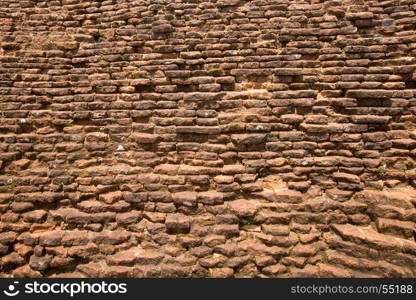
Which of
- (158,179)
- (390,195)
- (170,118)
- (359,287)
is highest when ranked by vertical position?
(170,118)

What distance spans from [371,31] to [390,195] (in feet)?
6.11

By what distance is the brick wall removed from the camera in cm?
263

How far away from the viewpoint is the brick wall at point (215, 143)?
8.63ft

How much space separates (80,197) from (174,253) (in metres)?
1.22

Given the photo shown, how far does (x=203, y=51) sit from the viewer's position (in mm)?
3125

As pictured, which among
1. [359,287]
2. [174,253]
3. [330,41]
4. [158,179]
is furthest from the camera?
[330,41]

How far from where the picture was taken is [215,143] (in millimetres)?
2945

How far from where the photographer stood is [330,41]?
10.0ft

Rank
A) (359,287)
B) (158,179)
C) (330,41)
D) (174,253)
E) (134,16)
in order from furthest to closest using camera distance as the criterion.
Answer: (134,16)
(330,41)
(158,179)
(174,253)
(359,287)

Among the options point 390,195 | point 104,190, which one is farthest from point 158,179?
point 390,195

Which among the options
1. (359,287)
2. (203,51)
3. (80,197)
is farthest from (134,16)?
(359,287)

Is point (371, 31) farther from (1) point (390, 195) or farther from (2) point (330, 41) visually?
(1) point (390, 195)

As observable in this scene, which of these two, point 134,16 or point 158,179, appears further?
point 134,16

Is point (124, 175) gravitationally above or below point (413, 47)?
below
